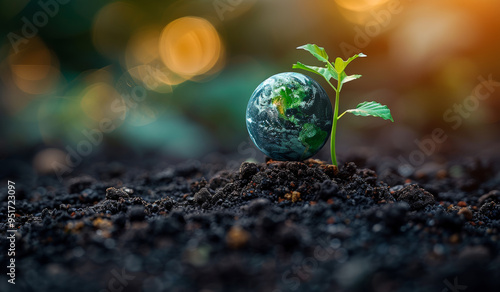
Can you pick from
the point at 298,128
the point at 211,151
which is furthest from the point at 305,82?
the point at 211,151

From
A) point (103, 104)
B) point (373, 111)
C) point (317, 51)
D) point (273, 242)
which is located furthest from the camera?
point (103, 104)

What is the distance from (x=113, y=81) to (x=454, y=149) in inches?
254

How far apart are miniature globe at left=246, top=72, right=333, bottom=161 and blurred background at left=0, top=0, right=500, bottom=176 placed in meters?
3.81

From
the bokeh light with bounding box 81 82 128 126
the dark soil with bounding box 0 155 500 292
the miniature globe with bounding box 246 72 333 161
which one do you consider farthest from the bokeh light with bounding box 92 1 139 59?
the miniature globe with bounding box 246 72 333 161

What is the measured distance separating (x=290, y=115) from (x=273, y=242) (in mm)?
1247

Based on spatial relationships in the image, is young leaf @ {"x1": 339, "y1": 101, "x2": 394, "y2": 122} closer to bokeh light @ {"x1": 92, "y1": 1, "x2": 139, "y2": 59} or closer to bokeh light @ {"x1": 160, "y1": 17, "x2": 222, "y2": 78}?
bokeh light @ {"x1": 160, "y1": 17, "x2": 222, "y2": 78}

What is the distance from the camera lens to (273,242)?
7.22ft

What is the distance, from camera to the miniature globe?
3170mm

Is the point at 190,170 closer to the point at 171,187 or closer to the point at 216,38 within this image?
the point at 171,187

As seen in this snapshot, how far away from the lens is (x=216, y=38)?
859 cm

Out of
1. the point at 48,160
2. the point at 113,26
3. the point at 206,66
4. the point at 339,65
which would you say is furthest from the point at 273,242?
the point at 113,26

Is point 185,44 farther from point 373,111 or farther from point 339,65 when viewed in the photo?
point 373,111

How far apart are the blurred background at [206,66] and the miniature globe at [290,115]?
3.81 m

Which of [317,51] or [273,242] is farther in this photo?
[317,51]
